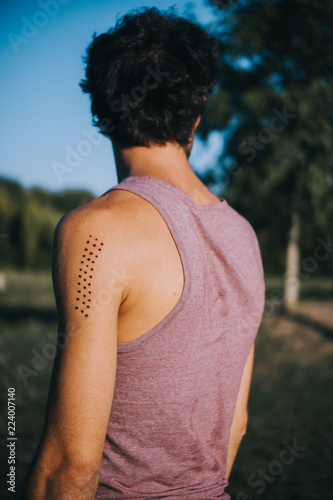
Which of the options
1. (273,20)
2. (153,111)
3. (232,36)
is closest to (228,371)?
(153,111)

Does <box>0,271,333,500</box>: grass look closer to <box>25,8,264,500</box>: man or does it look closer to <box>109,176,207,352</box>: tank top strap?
<box>25,8,264,500</box>: man

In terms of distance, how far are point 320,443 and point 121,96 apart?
15.4 feet

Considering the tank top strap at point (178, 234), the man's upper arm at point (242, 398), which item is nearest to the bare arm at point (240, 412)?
the man's upper arm at point (242, 398)

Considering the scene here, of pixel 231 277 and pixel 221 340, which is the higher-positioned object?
pixel 231 277

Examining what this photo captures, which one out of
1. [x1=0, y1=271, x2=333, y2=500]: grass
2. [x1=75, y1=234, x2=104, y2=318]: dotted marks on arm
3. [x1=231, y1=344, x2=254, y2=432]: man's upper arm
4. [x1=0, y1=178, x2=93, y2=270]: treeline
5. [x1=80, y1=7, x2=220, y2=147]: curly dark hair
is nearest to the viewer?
[x1=75, y1=234, x2=104, y2=318]: dotted marks on arm

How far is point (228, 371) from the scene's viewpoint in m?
1.17

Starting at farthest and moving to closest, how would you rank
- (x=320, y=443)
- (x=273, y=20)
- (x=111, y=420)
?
(x=273, y=20), (x=320, y=443), (x=111, y=420)

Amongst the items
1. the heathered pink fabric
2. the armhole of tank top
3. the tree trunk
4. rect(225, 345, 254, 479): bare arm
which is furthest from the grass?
the armhole of tank top

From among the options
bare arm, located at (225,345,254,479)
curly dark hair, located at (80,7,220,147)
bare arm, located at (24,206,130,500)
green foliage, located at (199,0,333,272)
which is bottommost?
bare arm, located at (225,345,254,479)

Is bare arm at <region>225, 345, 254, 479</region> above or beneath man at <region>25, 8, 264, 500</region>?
beneath

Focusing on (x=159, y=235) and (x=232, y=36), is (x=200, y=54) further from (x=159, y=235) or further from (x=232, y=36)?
(x=232, y=36)

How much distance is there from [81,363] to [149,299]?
22cm

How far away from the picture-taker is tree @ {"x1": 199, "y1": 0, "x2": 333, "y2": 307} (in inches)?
296

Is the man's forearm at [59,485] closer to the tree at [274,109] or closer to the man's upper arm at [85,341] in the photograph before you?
the man's upper arm at [85,341]
